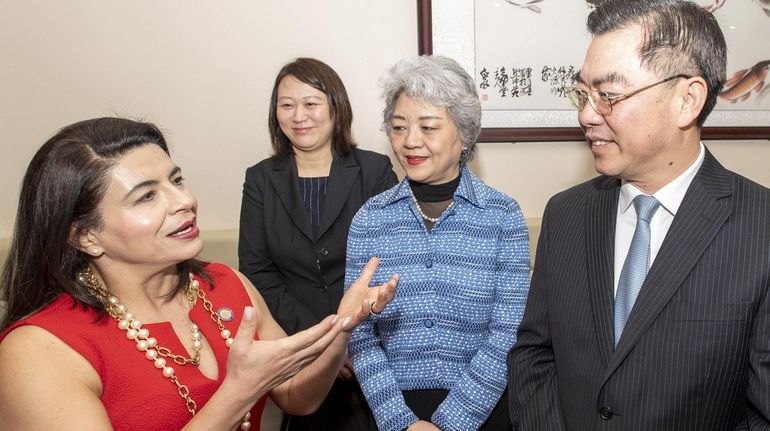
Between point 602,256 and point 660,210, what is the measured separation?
150 millimetres

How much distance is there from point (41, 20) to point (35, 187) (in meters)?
1.72

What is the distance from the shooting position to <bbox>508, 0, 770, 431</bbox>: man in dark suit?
113 cm

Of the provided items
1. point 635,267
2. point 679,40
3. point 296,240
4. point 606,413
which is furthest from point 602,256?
point 296,240

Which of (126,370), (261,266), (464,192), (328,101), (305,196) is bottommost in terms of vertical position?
(261,266)

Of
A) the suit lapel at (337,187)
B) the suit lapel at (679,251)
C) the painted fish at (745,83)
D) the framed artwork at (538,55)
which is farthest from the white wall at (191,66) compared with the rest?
the suit lapel at (679,251)

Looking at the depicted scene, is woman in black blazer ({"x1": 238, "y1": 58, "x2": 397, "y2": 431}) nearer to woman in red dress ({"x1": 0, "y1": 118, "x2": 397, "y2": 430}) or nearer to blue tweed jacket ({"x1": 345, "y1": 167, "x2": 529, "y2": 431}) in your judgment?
blue tweed jacket ({"x1": 345, "y1": 167, "x2": 529, "y2": 431})

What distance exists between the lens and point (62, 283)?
134 centimetres

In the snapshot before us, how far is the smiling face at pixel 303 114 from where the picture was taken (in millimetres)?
2346

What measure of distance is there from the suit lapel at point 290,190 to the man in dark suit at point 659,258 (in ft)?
3.66

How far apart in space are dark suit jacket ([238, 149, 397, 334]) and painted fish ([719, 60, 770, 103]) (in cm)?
187

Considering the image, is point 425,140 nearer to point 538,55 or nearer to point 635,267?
point 635,267

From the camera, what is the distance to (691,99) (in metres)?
1.23

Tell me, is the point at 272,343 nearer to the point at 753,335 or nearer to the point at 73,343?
the point at 73,343

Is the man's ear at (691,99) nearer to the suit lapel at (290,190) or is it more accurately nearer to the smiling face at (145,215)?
the smiling face at (145,215)
